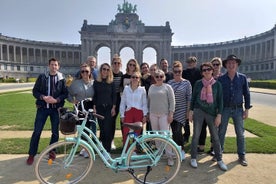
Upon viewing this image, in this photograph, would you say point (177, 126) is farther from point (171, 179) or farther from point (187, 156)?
point (171, 179)

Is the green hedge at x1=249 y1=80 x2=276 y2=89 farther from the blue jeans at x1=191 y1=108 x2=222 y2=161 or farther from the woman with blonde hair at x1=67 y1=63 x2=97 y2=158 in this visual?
the woman with blonde hair at x1=67 y1=63 x2=97 y2=158

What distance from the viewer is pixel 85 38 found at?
84.6 m

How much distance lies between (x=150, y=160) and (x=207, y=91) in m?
2.14

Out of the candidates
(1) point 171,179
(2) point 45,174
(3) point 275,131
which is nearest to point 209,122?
(1) point 171,179

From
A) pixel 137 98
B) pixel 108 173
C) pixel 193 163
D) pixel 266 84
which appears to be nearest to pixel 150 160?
pixel 108 173

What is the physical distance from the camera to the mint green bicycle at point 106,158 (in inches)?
179

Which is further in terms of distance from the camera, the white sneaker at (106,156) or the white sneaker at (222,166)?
the white sneaker at (222,166)

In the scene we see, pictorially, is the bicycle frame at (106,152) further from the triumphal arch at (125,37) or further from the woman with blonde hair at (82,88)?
the triumphal arch at (125,37)

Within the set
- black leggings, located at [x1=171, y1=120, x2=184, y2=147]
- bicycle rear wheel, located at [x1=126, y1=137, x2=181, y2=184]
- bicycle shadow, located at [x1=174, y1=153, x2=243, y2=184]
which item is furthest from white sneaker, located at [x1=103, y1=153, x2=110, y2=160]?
black leggings, located at [x1=171, y1=120, x2=184, y2=147]

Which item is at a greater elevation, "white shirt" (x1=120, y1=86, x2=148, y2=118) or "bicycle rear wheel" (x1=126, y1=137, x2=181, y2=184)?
"white shirt" (x1=120, y1=86, x2=148, y2=118)

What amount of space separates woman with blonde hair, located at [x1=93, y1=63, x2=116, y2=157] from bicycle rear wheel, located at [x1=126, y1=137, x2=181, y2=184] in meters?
1.63

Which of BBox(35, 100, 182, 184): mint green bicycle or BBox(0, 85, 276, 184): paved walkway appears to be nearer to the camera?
BBox(35, 100, 182, 184): mint green bicycle

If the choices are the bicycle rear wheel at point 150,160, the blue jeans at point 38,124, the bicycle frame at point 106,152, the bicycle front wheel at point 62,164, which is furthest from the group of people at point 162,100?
the bicycle front wheel at point 62,164

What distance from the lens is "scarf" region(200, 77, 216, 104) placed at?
17.9 feet
